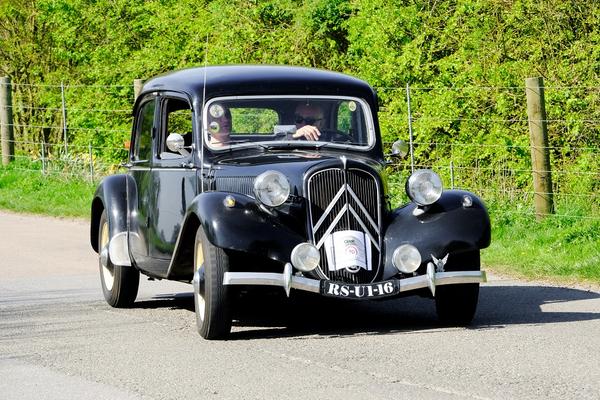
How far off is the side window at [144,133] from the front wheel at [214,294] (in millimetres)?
Answer: 2263

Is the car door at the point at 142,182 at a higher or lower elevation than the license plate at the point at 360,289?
higher

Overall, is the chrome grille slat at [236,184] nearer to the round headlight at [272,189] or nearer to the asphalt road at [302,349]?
Result: the round headlight at [272,189]

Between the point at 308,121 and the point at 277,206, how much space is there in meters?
1.47

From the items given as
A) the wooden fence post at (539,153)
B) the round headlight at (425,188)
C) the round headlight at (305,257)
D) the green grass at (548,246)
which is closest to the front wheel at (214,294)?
the round headlight at (305,257)

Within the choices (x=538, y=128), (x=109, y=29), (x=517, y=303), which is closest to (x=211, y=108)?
(x=517, y=303)

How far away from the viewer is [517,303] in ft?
35.6

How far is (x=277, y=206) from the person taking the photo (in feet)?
30.5

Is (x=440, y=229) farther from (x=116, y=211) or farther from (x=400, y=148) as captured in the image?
(x=116, y=211)

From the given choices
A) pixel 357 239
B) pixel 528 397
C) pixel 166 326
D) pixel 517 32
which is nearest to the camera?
pixel 528 397

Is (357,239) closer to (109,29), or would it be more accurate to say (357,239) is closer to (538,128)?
(538,128)

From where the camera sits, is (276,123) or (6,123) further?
(6,123)

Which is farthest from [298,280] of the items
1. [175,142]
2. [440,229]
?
[175,142]

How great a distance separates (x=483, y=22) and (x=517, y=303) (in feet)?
36.5

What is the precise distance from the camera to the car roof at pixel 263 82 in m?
10.6
